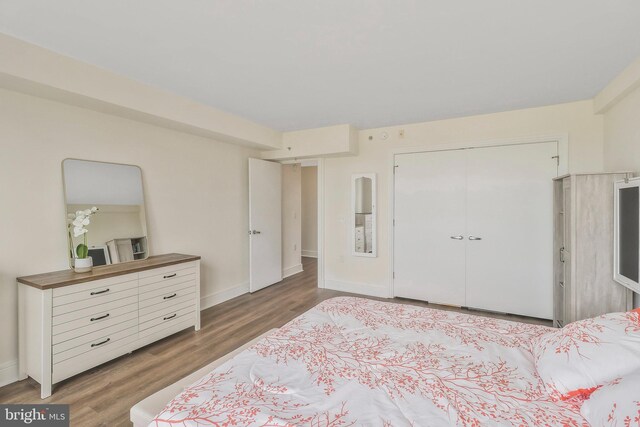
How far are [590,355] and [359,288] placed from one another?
11.2 feet

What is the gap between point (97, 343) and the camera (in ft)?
7.75

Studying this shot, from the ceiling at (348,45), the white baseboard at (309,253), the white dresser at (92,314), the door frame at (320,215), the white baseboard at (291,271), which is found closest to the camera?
the ceiling at (348,45)

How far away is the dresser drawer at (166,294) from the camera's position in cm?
272

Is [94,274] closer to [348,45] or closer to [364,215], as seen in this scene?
[348,45]

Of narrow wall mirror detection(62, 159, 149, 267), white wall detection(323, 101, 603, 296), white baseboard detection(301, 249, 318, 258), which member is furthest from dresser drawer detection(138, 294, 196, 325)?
white baseboard detection(301, 249, 318, 258)

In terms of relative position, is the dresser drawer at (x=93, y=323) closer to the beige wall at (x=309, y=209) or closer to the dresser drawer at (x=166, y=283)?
the dresser drawer at (x=166, y=283)

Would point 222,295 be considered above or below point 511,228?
below

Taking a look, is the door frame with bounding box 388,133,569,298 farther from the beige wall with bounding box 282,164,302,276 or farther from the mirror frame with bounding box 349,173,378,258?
the beige wall with bounding box 282,164,302,276

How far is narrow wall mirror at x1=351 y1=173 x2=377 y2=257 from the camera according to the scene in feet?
14.4

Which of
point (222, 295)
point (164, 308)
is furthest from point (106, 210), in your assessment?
point (222, 295)

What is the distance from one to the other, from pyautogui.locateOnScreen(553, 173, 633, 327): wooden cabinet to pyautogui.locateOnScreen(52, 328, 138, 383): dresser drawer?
3.84m

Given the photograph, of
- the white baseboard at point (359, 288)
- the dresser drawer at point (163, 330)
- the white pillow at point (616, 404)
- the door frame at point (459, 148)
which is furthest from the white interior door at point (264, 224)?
the white pillow at point (616, 404)

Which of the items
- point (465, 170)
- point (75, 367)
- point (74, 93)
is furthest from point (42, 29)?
point (465, 170)

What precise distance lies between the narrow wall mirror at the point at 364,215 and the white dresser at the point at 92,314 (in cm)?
247
